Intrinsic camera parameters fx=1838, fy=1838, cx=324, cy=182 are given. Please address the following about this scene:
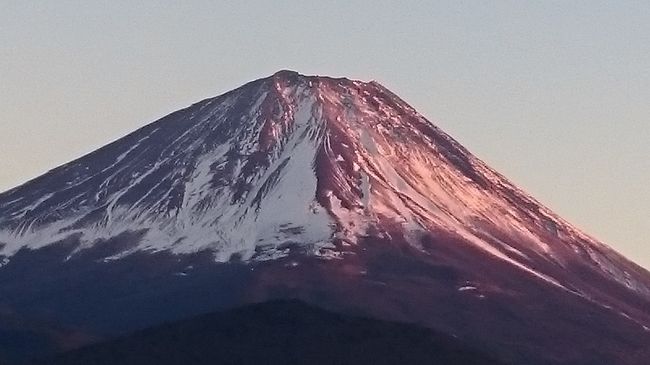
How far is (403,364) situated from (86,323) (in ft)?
178

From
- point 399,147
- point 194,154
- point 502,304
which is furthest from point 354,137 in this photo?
point 502,304

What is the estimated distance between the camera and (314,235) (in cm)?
13975

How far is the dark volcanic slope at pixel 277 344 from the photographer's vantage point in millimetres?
75438

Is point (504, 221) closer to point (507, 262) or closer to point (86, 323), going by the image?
point (507, 262)

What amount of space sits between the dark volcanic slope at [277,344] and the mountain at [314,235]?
34684 mm

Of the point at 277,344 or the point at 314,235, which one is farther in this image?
the point at 314,235

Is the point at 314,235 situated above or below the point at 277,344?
above

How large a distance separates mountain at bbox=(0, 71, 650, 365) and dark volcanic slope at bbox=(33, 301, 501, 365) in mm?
34684

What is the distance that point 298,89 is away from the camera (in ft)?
529

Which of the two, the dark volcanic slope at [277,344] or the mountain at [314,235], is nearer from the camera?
the dark volcanic slope at [277,344]

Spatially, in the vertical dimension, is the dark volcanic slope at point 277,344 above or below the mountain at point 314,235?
below

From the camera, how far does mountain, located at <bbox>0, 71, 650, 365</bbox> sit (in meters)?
128

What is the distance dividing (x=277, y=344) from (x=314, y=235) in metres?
61.5

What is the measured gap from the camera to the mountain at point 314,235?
420ft
